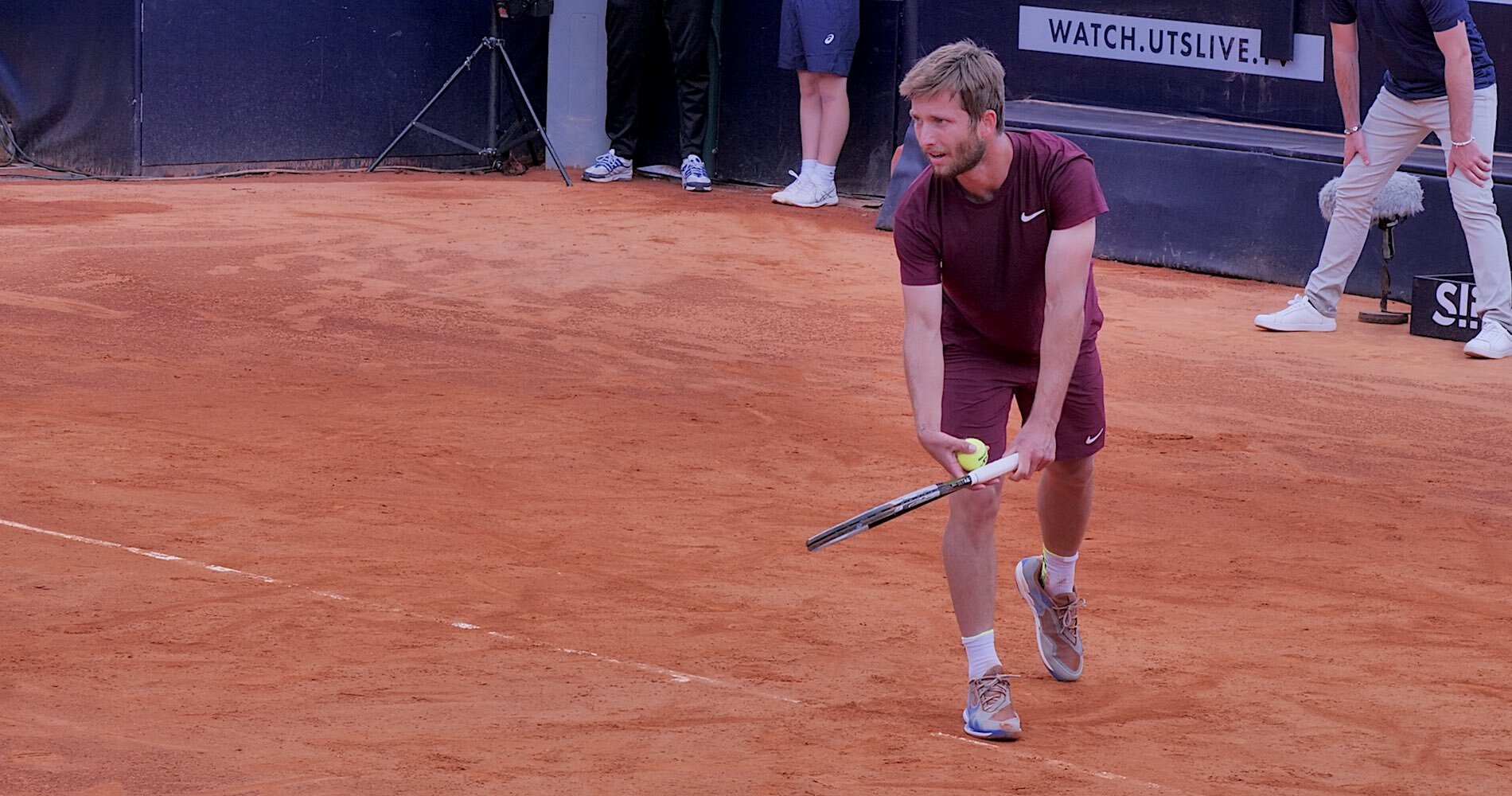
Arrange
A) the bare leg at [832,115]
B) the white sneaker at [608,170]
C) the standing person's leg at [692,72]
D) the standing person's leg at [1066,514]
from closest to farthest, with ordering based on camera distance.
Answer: the standing person's leg at [1066,514], the bare leg at [832,115], the standing person's leg at [692,72], the white sneaker at [608,170]

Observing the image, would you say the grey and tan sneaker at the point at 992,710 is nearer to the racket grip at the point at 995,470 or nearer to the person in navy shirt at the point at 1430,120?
the racket grip at the point at 995,470

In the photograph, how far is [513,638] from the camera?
5.30m

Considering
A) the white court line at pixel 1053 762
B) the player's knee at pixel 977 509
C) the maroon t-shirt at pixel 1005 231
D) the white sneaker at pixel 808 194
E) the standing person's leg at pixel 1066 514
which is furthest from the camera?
the white sneaker at pixel 808 194

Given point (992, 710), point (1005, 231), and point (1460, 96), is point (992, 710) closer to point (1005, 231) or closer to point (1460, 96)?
point (1005, 231)

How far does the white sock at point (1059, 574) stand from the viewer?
17.1 feet

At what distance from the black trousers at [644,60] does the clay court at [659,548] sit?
403 cm

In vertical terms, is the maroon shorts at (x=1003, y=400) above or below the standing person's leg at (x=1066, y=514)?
above

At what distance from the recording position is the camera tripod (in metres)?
14.9

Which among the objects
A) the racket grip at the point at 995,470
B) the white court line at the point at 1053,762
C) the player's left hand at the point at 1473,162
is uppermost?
the player's left hand at the point at 1473,162

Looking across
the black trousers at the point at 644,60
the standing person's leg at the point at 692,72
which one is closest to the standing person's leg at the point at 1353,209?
the standing person's leg at the point at 692,72

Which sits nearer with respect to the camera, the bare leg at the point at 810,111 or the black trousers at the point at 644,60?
the bare leg at the point at 810,111

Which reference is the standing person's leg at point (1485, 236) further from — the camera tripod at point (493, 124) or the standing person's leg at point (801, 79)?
the camera tripod at point (493, 124)

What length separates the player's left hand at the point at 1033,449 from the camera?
4590 mm

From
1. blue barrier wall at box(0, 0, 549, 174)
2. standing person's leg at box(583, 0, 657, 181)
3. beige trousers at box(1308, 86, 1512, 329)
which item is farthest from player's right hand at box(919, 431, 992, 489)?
blue barrier wall at box(0, 0, 549, 174)
